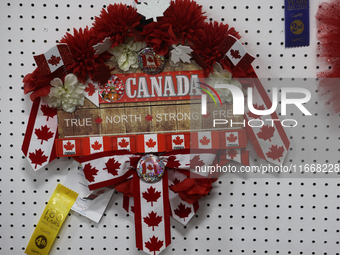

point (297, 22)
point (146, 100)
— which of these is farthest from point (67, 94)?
point (297, 22)

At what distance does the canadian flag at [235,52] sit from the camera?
0.85m

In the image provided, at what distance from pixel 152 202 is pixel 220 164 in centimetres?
32

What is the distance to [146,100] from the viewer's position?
929mm

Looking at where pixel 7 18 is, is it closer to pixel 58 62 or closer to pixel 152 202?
pixel 58 62

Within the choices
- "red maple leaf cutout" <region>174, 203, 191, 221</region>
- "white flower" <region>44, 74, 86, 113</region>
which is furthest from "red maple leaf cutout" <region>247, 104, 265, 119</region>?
"white flower" <region>44, 74, 86, 113</region>

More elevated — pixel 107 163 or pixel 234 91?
pixel 234 91

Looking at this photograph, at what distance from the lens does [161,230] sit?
3.07 ft

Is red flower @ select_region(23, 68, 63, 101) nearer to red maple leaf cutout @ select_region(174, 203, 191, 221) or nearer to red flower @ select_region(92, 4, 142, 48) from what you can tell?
red flower @ select_region(92, 4, 142, 48)

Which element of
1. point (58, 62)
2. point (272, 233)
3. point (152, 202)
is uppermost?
point (58, 62)

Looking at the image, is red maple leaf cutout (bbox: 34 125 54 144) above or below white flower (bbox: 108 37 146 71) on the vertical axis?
below

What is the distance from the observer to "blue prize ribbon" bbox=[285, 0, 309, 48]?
0.92 metres

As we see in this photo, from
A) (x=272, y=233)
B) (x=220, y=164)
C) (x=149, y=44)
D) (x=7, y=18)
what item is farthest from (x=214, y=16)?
(x=272, y=233)

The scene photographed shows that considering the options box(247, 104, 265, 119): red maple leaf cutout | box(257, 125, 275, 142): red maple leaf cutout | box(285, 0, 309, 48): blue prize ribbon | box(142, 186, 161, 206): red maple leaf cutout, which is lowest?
box(142, 186, 161, 206): red maple leaf cutout

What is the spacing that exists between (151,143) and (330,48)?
813 mm
